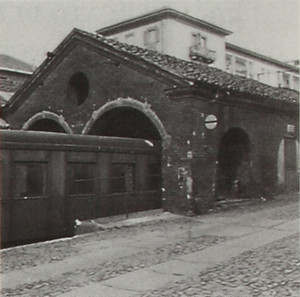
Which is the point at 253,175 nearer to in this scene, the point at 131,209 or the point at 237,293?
the point at 131,209

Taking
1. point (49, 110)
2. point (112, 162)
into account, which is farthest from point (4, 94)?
point (112, 162)

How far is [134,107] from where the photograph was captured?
48.8 feet

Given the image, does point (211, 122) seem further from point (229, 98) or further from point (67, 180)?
point (67, 180)

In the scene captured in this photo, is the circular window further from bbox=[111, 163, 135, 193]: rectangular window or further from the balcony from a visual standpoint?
the balcony

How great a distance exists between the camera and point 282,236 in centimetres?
973

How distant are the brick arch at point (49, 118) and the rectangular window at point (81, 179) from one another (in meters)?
4.60

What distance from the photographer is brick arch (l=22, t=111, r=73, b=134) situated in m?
17.2

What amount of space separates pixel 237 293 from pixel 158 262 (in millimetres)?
2114

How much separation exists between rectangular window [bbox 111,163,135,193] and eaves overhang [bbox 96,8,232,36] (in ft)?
72.6

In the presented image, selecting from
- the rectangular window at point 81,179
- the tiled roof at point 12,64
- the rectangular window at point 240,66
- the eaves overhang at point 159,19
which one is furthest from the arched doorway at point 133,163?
the rectangular window at point 240,66

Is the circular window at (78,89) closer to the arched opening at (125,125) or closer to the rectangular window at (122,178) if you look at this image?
Answer: the arched opening at (125,125)

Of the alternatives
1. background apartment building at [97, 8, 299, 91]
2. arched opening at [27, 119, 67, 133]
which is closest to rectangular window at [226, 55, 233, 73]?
background apartment building at [97, 8, 299, 91]

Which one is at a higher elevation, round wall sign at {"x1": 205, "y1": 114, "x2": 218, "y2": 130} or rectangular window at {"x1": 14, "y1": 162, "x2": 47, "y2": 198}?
round wall sign at {"x1": 205, "y1": 114, "x2": 218, "y2": 130}

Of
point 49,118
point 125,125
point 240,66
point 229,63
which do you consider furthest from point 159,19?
point 125,125
